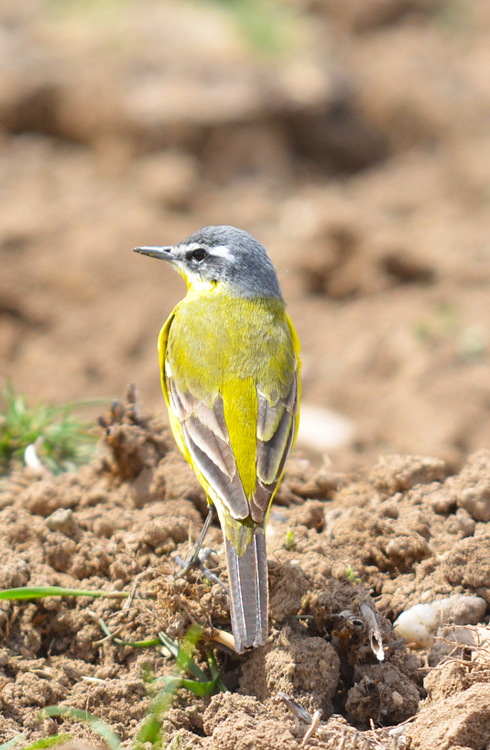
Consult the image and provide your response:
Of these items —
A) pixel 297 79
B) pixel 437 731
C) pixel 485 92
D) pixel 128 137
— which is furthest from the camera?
pixel 485 92

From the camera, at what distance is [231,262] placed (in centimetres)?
512

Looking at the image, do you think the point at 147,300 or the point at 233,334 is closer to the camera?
the point at 233,334

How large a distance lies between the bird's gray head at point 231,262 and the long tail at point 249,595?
1.95m

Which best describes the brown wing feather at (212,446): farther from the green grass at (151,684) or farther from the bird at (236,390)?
the green grass at (151,684)

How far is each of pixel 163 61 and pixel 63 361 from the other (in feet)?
17.9

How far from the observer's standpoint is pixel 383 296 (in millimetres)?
9281

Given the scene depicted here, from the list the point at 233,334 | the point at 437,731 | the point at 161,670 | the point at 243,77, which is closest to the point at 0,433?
the point at 233,334

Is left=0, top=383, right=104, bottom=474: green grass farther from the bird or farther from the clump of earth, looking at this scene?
the bird

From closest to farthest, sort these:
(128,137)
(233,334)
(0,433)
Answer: (233,334) → (0,433) → (128,137)

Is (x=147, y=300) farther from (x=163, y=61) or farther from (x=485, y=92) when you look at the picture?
(x=485, y=92)

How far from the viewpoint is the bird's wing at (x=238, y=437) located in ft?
12.5

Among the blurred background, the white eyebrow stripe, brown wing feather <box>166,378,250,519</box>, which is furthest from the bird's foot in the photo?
the blurred background

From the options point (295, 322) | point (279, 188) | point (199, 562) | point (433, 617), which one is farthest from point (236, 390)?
point (279, 188)

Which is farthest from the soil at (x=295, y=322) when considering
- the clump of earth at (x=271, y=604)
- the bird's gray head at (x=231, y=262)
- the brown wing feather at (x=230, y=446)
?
the bird's gray head at (x=231, y=262)
